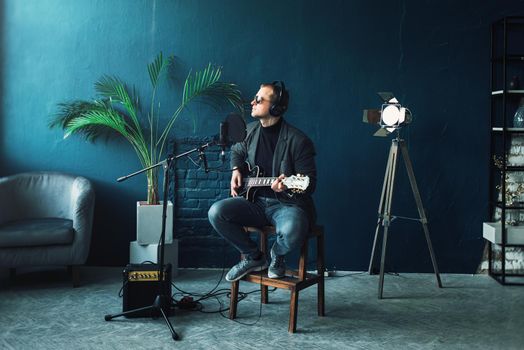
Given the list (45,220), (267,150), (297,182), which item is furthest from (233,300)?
(45,220)

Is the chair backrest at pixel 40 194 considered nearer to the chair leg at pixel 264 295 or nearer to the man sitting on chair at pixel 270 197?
the man sitting on chair at pixel 270 197

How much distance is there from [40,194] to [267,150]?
1.93 m

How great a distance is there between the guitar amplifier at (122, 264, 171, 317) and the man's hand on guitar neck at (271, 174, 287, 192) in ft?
2.80

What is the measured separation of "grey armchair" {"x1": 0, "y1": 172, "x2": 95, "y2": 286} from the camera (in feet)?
13.4

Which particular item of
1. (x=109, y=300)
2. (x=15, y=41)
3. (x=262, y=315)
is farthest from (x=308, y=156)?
(x=15, y=41)

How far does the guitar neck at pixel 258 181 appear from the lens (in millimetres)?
3588

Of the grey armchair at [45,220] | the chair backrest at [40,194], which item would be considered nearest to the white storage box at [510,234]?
the grey armchair at [45,220]

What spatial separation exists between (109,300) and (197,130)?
155 centimetres

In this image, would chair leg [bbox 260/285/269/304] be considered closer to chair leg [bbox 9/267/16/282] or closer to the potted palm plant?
the potted palm plant

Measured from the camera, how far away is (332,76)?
477 centimetres

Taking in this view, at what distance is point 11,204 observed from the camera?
4.53 metres

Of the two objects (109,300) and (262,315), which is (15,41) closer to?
(109,300)

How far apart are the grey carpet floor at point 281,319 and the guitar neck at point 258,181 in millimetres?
782

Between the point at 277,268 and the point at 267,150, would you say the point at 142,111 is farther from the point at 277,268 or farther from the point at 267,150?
the point at 277,268
